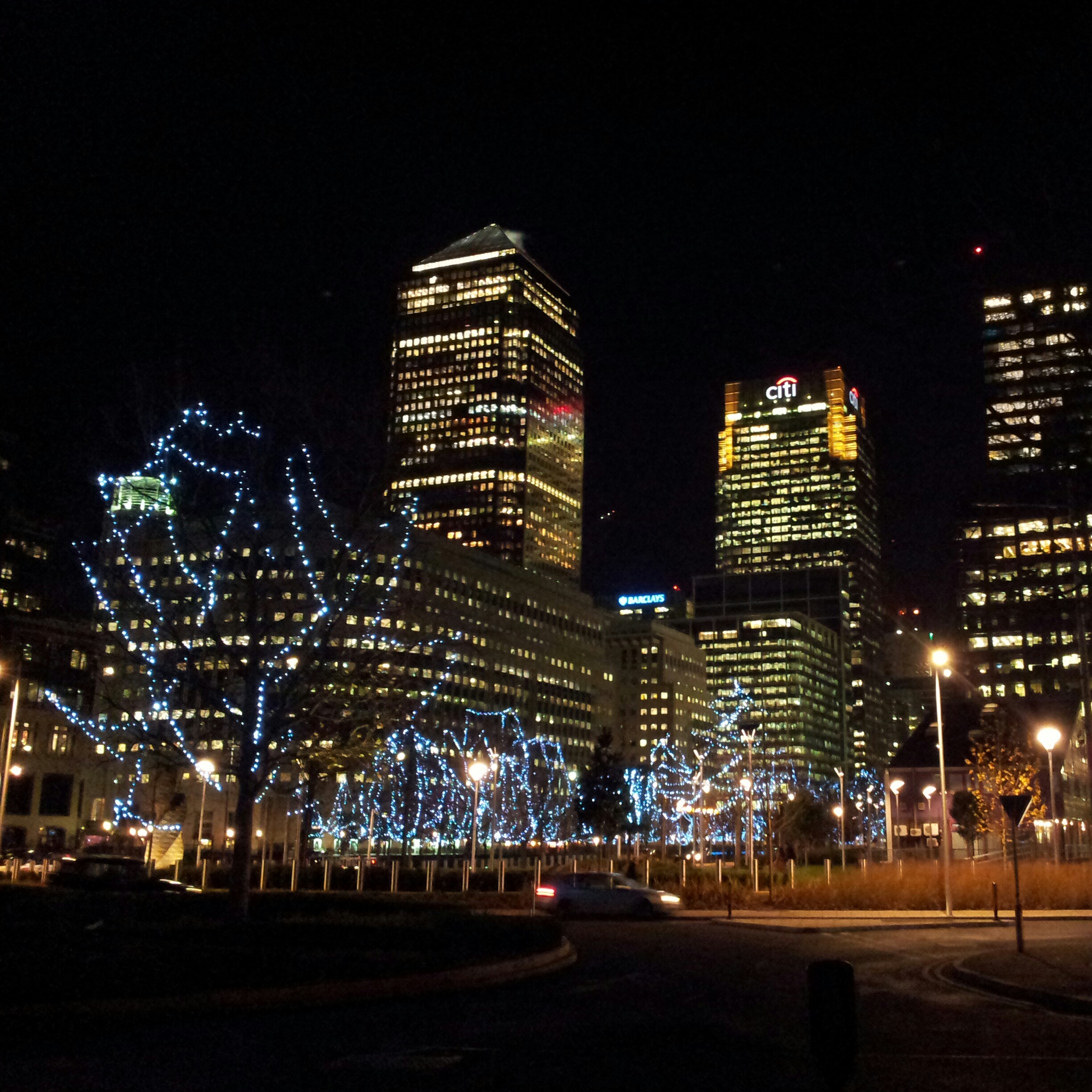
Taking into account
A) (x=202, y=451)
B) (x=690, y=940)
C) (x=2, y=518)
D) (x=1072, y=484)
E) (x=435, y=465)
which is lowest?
(x=690, y=940)

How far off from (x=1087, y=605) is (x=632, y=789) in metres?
115

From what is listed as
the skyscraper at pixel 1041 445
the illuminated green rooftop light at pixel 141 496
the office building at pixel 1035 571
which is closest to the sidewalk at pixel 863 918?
the office building at pixel 1035 571

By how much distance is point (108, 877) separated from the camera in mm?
35312

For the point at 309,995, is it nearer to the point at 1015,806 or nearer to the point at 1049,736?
the point at 1015,806

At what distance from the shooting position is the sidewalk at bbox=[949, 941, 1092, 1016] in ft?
50.5

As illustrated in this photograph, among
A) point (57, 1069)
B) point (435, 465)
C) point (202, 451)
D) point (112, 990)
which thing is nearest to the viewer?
point (57, 1069)

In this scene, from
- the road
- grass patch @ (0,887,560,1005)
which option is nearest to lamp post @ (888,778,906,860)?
grass patch @ (0,887,560,1005)

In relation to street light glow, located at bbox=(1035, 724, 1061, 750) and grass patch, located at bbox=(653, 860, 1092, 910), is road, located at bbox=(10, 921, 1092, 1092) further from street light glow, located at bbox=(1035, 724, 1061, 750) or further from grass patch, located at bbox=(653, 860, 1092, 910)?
grass patch, located at bbox=(653, 860, 1092, 910)

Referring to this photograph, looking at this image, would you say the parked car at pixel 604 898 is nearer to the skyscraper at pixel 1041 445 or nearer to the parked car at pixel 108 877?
the parked car at pixel 108 877

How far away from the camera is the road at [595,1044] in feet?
34.4

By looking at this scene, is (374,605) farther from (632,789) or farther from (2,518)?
(632,789)

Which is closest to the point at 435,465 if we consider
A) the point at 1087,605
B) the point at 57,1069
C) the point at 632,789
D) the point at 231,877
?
the point at 231,877

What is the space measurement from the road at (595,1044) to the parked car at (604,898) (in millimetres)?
15191

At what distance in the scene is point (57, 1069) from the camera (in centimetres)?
1081
